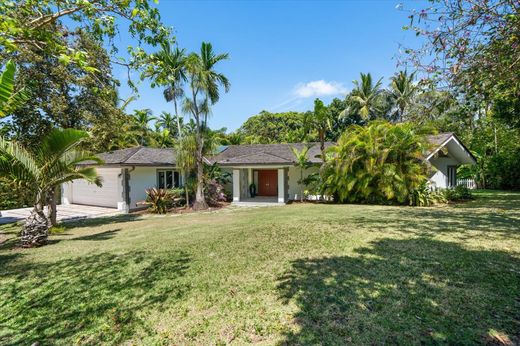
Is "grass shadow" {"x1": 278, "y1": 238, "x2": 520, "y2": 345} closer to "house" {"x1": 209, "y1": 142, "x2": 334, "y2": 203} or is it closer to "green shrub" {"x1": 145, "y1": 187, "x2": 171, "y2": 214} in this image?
"green shrub" {"x1": 145, "y1": 187, "x2": 171, "y2": 214}

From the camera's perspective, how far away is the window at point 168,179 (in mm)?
20089

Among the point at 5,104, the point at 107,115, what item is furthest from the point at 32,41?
the point at 107,115

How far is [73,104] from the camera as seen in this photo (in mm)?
11969

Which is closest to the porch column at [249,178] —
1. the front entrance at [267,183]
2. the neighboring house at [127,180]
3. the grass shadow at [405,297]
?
the front entrance at [267,183]

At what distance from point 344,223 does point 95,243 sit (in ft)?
26.1

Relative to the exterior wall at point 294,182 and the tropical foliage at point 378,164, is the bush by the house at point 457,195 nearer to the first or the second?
the tropical foliage at point 378,164

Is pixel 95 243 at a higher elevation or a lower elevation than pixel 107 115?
lower

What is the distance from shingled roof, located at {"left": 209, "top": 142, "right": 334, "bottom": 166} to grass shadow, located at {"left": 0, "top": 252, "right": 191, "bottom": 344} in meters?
12.8

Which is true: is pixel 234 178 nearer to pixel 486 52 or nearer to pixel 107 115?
pixel 107 115

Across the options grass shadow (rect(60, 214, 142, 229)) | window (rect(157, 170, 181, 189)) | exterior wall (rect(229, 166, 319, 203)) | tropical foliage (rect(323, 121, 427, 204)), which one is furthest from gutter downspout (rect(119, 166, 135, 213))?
tropical foliage (rect(323, 121, 427, 204))

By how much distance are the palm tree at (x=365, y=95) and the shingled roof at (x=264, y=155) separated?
571 inches

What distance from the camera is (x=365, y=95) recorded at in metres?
34.8

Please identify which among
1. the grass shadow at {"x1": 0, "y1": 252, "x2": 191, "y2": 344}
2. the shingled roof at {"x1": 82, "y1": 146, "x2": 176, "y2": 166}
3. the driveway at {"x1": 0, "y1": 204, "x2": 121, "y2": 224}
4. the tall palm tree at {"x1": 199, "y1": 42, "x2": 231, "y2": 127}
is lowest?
the grass shadow at {"x1": 0, "y1": 252, "x2": 191, "y2": 344}

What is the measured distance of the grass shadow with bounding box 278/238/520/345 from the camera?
130 inches
